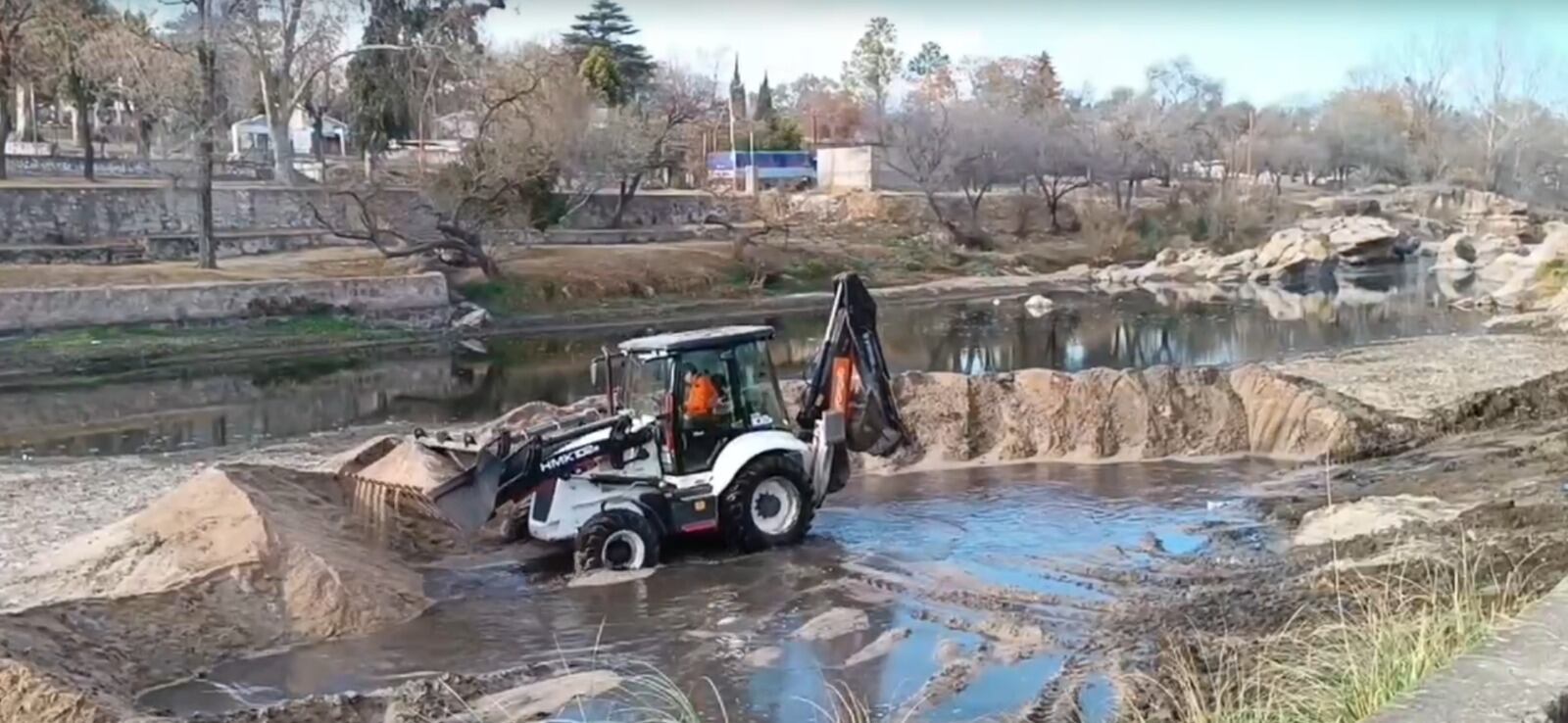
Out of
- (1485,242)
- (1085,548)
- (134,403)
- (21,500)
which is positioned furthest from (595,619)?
(1485,242)

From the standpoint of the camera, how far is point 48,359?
1233 inches

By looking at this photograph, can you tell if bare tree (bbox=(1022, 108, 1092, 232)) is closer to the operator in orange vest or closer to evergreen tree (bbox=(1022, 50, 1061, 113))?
evergreen tree (bbox=(1022, 50, 1061, 113))

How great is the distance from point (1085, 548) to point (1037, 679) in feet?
14.2

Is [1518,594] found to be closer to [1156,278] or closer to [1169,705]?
[1169,705]

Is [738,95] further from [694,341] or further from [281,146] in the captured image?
[694,341]

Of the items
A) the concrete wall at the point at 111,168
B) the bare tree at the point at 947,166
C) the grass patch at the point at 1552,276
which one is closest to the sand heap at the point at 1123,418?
the grass patch at the point at 1552,276

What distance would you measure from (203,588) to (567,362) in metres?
23.1

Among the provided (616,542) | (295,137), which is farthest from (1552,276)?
(295,137)

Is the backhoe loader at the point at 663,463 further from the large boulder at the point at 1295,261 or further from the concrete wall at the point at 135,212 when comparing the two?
the large boulder at the point at 1295,261

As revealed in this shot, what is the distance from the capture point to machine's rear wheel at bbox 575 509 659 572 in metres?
12.8

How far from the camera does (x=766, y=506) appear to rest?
44.9 feet

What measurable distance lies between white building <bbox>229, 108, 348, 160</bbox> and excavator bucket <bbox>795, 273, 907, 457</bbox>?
47.0 m

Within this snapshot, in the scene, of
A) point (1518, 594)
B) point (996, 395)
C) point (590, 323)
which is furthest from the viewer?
point (590, 323)

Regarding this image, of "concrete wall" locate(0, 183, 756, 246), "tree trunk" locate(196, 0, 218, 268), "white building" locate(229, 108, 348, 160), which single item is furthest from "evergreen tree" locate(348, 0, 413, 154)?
"tree trunk" locate(196, 0, 218, 268)
